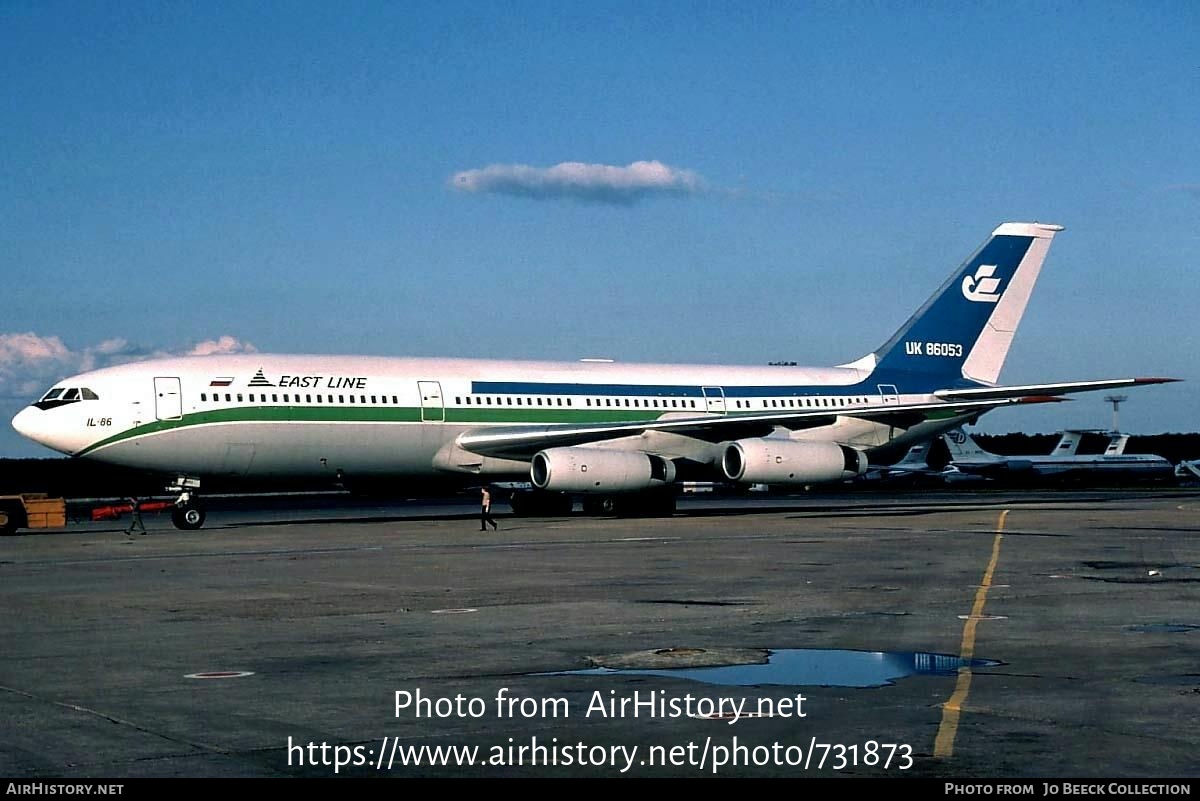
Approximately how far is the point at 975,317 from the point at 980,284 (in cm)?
111

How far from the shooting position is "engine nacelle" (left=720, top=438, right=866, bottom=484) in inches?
1528

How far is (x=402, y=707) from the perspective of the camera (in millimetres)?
9500

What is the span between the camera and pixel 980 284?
47594mm

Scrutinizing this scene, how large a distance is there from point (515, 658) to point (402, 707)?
8.05 ft

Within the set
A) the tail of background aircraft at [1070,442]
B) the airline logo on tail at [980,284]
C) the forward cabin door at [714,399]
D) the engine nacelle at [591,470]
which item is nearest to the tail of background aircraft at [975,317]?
the airline logo on tail at [980,284]

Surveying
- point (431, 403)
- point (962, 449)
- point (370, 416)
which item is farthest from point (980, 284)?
point (962, 449)

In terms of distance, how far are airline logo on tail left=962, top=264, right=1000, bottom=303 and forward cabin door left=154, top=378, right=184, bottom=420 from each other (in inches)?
1027

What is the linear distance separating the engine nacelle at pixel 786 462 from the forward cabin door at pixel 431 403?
804 centimetres

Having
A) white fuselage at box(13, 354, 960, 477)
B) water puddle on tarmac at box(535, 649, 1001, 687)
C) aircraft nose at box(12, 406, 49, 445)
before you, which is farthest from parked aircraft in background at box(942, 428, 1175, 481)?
water puddle on tarmac at box(535, 649, 1001, 687)

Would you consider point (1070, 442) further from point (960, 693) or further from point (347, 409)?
point (960, 693)

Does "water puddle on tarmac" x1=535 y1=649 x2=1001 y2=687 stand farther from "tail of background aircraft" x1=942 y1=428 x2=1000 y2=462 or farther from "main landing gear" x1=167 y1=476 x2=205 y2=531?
"tail of background aircraft" x1=942 y1=428 x2=1000 y2=462

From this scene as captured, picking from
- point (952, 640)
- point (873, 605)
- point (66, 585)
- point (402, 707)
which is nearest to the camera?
point (402, 707)
